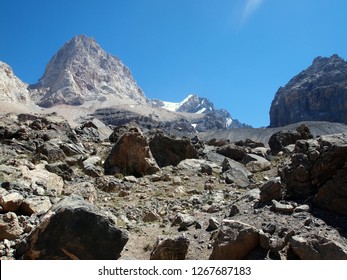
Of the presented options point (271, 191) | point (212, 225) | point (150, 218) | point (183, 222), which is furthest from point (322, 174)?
point (150, 218)

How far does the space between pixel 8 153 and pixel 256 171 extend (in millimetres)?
12509

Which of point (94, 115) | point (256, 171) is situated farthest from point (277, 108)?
point (256, 171)

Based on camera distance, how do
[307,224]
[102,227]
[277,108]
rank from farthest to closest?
[277,108], [307,224], [102,227]

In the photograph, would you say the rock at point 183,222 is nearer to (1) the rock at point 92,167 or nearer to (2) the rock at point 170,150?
(1) the rock at point 92,167

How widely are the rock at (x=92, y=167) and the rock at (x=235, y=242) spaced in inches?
393

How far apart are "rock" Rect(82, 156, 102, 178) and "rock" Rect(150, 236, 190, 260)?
30.7ft

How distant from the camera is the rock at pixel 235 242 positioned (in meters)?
6.45

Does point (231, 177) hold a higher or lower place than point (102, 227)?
higher

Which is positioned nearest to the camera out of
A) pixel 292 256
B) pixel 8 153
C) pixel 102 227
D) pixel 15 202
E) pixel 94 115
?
pixel 292 256

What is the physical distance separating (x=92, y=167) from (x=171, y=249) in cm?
1031

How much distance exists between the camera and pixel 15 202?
8375mm

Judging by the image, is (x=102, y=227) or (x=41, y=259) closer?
(x=41, y=259)

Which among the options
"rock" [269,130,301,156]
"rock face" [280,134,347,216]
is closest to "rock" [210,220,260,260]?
"rock face" [280,134,347,216]

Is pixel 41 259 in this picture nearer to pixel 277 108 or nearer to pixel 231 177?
pixel 231 177
